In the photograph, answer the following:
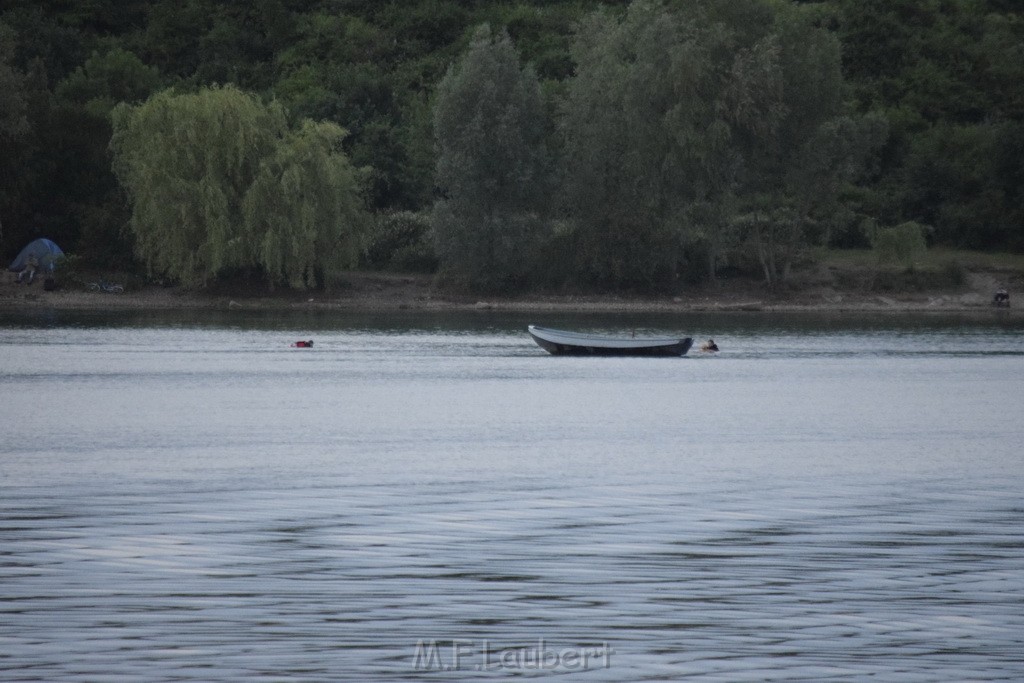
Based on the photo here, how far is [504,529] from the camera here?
24000mm

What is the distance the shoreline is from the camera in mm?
93625

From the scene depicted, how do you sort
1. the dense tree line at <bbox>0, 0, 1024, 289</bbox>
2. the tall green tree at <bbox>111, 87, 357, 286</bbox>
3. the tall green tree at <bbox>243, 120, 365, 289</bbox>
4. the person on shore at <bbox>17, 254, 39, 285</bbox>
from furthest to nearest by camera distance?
the person on shore at <bbox>17, 254, 39, 285</bbox> → the dense tree line at <bbox>0, 0, 1024, 289</bbox> → the tall green tree at <bbox>243, 120, 365, 289</bbox> → the tall green tree at <bbox>111, 87, 357, 286</bbox>

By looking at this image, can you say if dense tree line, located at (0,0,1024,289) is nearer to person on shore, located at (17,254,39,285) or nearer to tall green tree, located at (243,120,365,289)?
tall green tree, located at (243,120,365,289)

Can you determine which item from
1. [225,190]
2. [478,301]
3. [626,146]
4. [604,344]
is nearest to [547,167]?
[626,146]

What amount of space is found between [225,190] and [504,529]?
225ft

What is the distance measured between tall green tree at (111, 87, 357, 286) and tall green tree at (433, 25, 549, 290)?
5.98 meters

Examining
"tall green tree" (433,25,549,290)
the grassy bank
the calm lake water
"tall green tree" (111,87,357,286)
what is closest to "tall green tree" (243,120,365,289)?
"tall green tree" (111,87,357,286)

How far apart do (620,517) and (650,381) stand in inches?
1304

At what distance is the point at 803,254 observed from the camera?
323 ft

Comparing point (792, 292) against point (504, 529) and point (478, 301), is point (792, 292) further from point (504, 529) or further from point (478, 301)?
point (504, 529)

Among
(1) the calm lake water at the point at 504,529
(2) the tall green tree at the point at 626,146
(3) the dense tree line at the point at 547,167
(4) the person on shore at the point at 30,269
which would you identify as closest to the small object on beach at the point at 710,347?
(1) the calm lake water at the point at 504,529

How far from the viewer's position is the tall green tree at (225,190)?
8875 cm

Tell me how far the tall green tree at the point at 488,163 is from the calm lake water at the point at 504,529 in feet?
124

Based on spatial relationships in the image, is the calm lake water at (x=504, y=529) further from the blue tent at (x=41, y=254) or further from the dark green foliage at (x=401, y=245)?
the dark green foliage at (x=401, y=245)
